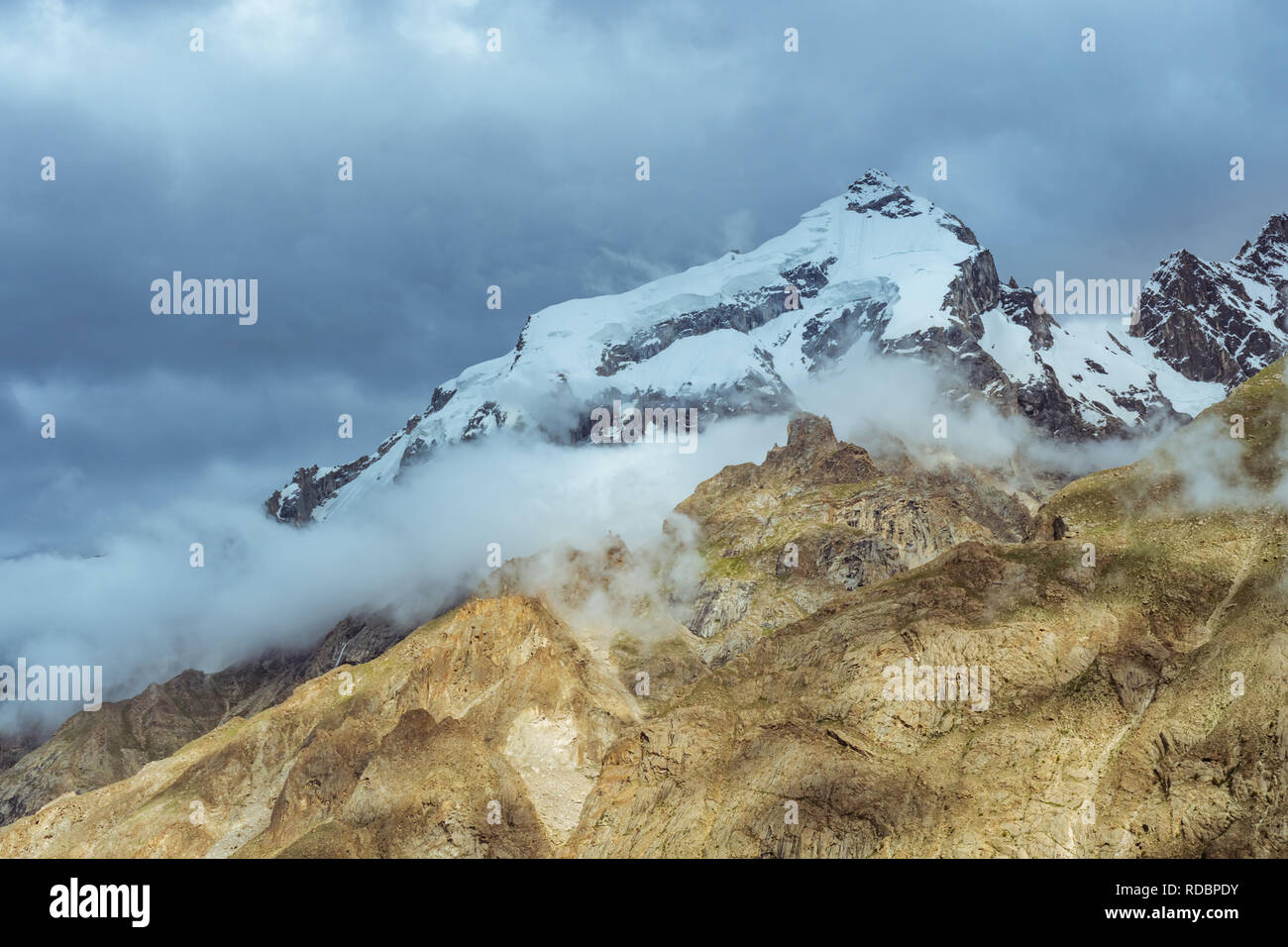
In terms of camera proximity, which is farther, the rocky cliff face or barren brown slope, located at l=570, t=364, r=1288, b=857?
the rocky cliff face

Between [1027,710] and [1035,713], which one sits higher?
[1027,710]

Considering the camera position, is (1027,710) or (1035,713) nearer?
(1035,713)

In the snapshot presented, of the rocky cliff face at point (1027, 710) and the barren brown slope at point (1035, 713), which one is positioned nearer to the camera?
the barren brown slope at point (1035, 713)

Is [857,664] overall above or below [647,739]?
above
